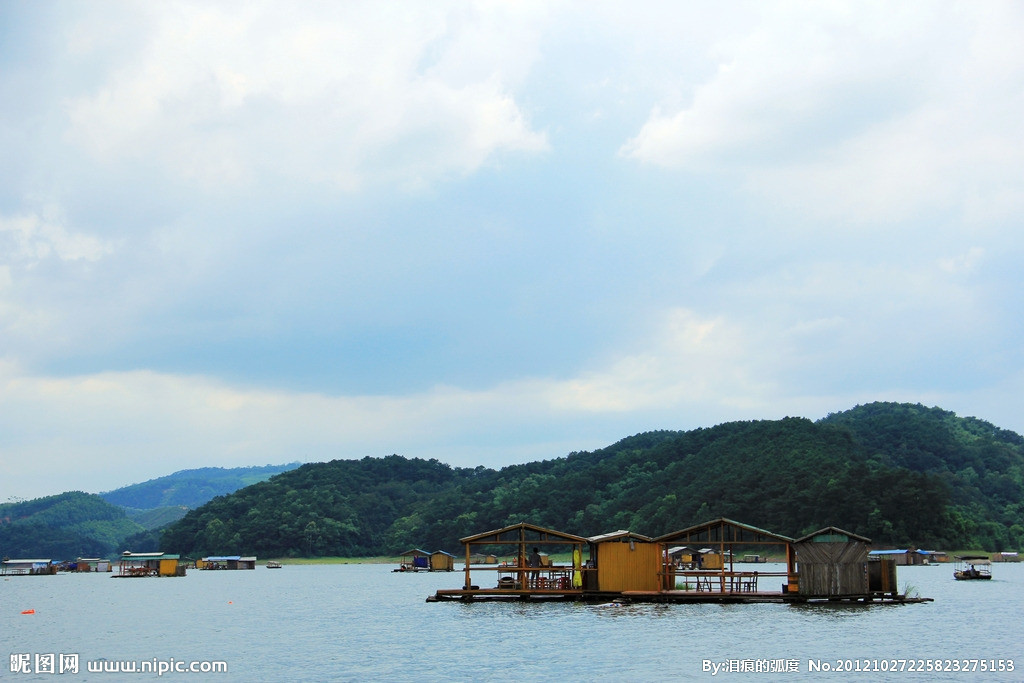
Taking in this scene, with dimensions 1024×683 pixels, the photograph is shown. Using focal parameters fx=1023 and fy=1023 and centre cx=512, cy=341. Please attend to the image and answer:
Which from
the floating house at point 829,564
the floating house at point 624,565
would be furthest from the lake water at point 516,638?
the floating house at point 624,565

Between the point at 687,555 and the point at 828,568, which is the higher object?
the point at 828,568

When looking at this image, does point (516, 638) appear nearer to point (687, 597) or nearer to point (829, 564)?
point (687, 597)

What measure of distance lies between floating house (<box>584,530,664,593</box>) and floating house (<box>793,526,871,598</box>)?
9.52m

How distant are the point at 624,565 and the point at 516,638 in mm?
15731

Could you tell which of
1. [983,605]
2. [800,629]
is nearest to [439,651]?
[800,629]

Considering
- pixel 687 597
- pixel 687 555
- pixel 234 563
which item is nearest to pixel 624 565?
pixel 687 597

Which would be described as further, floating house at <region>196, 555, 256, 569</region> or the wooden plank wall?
floating house at <region>196, 555, 256, 569</region>

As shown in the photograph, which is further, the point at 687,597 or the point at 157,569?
the point at 157,569

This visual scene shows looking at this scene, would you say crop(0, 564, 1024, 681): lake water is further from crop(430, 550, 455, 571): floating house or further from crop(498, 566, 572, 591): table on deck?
crop(430, 550, 455, 571): floating house

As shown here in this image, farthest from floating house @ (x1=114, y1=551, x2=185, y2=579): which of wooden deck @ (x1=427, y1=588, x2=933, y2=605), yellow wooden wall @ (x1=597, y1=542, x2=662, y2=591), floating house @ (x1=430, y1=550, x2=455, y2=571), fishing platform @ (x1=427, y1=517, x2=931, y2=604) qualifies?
yellow wooden wall @ (x1=597, y1=542, x2=662, y2=591)

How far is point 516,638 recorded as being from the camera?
53062mm

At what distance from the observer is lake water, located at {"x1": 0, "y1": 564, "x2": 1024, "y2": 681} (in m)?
43.0

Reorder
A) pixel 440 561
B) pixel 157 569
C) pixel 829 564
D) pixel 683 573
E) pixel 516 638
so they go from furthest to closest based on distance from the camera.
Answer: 1. pixel 440 561
2. pixel 157 569
3. pixel 683 573
4. pixel 829 564
5. pixel 516 638

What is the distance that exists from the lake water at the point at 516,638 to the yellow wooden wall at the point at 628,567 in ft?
5.56
